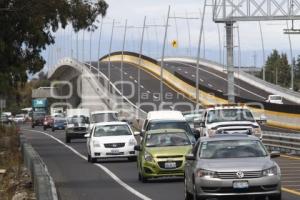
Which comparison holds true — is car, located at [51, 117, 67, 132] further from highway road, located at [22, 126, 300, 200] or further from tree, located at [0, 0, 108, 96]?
highway road, located at [22, 126, 300, 200]

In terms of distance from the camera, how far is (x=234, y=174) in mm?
17203

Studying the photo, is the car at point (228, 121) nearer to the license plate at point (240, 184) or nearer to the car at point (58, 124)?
the license plate at point (240, 184)

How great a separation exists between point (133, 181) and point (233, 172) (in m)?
8.95

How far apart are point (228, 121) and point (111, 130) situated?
469cm

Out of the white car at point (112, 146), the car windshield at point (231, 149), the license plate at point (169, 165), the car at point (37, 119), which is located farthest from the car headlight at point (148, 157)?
the car at point (37, 119)

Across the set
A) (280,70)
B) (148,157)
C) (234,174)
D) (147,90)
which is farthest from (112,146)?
(280,70)

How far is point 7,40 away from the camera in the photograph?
3997 cm

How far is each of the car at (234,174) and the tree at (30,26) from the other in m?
19.5

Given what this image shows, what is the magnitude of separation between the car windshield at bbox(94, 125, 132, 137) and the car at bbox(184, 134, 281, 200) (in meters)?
17.8

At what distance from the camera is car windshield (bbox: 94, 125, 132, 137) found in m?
36.2

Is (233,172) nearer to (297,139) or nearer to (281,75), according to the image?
(297,139)

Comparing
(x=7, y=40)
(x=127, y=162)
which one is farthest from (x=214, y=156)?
(x=7, y=40)

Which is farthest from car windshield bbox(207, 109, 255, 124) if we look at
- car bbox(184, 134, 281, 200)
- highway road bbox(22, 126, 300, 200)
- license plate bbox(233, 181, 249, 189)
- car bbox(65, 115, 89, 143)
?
car bbox(65, 115, 89, 143)

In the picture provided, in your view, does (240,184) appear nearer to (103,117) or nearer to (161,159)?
(161,159)
